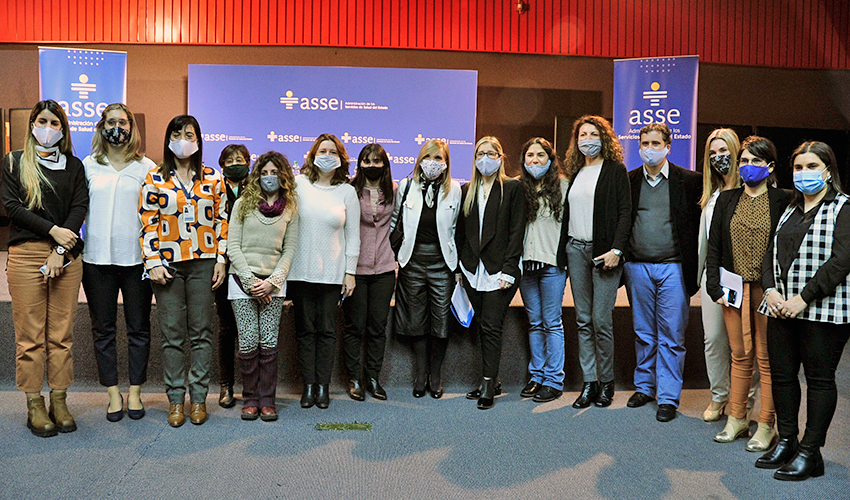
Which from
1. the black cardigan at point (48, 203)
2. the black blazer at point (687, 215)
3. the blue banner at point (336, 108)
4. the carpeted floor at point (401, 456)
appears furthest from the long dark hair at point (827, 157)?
the blue banner at point (336, 108)

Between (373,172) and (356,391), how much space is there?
1.20 meters

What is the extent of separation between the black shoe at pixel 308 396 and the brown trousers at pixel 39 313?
43.5 inches

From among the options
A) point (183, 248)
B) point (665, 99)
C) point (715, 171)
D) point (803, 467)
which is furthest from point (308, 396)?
point (665, 99)

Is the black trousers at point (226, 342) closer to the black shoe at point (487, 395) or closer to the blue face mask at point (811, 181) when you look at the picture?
the black shoe at point (487, 395)

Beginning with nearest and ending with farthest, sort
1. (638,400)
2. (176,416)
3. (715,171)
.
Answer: (176,416)
(715,171)
(638,400)

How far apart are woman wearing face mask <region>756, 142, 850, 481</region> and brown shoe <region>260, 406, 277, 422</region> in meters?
2.18

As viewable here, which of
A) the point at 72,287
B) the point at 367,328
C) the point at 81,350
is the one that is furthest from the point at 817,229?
the point at 81,350

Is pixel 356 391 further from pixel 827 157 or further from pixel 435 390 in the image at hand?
pixel 827 157

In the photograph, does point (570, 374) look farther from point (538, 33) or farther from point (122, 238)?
point (538, 33)

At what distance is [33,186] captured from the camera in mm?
2775

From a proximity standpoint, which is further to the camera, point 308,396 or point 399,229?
point 399,229

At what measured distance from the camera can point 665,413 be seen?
3207mm

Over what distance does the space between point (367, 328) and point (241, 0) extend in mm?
4603

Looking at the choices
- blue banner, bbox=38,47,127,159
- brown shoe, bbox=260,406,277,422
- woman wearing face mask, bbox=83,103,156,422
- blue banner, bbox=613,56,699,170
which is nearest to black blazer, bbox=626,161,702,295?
brown shoe, bbox=260,406,277,422
